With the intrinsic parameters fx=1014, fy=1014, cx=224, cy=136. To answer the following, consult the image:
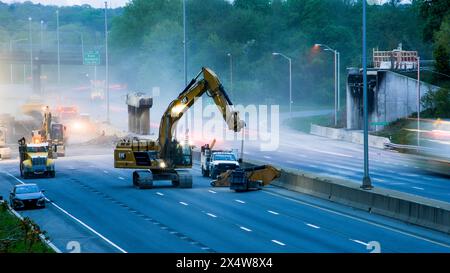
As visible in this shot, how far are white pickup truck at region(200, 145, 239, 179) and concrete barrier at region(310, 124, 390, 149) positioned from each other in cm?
2966

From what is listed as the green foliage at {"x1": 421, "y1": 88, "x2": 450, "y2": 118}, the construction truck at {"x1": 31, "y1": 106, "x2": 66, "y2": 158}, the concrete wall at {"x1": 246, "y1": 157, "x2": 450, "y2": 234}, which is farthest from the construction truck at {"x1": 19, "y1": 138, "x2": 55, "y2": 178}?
the green foliage at {"x1": 421, "y1": 88, "x2": 450, "y2": 118}

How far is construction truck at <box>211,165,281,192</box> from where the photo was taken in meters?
57.2

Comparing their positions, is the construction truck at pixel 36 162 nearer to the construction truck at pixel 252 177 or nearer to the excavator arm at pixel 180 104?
the excavator arm at pixel 180 104

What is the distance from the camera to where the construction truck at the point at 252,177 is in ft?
188

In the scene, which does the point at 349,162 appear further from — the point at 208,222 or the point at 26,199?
the point at 208,222

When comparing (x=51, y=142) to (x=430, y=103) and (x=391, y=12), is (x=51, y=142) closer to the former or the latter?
(x=430, y=103)

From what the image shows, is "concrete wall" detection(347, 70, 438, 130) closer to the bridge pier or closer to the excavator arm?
the bridge pier

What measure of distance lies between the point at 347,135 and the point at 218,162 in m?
41.7

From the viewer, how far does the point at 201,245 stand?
3759 centimetres

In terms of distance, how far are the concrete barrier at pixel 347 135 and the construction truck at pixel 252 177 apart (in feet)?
117

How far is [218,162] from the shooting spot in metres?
64.2

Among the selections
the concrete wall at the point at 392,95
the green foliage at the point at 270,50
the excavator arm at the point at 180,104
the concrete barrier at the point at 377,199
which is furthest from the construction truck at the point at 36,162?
the green foliage at the point at 270,50

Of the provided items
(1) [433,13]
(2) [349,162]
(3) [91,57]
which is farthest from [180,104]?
(3) [91,57]
